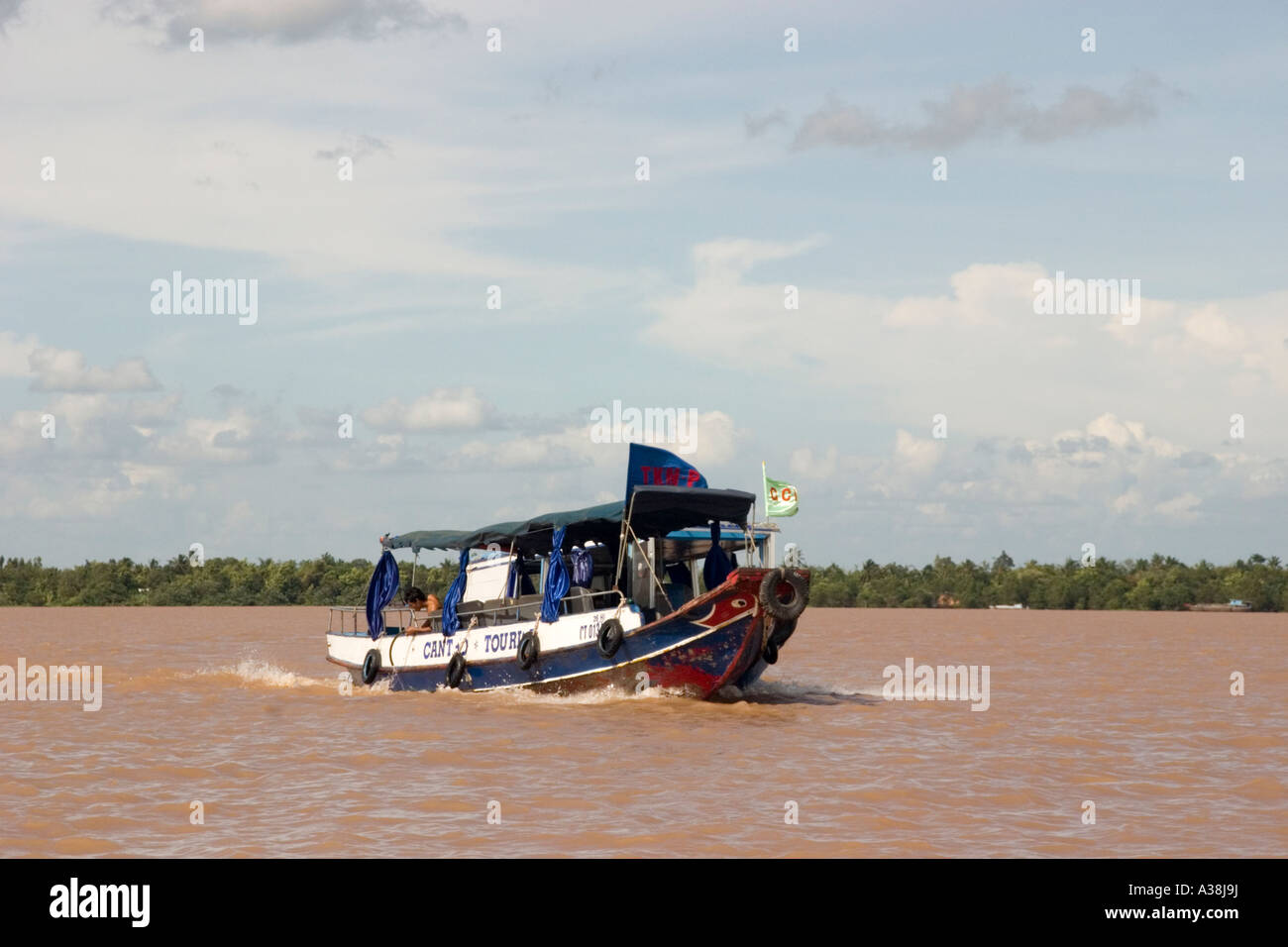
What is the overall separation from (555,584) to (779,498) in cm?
463

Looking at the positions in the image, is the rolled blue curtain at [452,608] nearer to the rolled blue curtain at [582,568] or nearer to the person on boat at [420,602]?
the person on boat at [420,602]

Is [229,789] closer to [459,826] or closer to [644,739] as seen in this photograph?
[459,826]

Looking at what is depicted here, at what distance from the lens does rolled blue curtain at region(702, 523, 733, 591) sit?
76.2 feet

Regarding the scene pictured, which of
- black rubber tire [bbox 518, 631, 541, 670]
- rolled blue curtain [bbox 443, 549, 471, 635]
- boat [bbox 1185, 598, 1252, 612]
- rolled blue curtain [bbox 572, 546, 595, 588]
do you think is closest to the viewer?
black rubber tire [bbox 518, 631, 541, 670]

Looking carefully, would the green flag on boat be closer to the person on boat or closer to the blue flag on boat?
the blue flag on boat

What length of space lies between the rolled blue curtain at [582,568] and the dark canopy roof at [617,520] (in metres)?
0.53

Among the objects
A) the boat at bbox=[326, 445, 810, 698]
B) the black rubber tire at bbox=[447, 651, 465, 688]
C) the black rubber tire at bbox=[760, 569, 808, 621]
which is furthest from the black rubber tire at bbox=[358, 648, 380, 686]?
the black rubber tire at bbox=[760, 569, 808, 621]

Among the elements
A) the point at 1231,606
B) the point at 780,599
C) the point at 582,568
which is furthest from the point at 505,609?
the point at 1231,606

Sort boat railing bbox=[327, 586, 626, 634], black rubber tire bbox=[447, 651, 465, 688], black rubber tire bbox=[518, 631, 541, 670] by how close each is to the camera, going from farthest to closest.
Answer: black rubber tire bbox=[447, 651, 465, 688]
boat railing bbox=[327, 586, 626, 634]
black rubber tire bbox=[518, 631, 541, 670]

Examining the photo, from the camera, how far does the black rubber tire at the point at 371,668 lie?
26484 mm

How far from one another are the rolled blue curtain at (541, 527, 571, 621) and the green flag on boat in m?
4.05

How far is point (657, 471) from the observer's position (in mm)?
21875

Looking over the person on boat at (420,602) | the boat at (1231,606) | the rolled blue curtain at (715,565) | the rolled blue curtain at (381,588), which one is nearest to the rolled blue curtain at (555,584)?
the rolled blue curtain at (715,565)

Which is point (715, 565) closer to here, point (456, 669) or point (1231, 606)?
point (456, 669)
